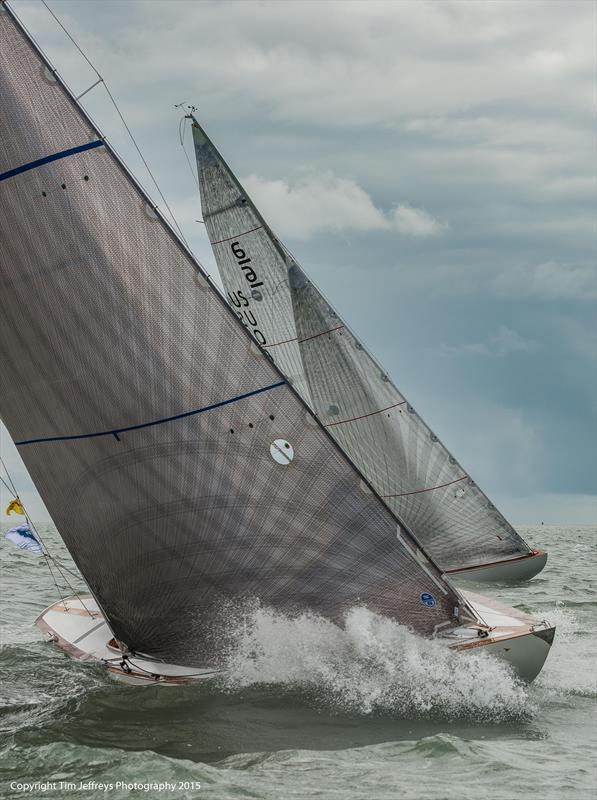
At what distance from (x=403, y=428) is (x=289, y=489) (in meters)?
9.43

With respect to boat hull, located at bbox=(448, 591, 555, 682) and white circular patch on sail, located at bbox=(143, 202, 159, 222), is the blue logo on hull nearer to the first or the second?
boat hull, located at bbox=(448, 591, 555, 682)

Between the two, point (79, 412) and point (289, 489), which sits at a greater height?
point (79, 412)

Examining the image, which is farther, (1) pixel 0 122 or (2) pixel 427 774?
(1) pixel 0 122

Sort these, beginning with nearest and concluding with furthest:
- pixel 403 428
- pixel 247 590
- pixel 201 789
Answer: pixel 201 789
pixel 247 590
pixel 403 428

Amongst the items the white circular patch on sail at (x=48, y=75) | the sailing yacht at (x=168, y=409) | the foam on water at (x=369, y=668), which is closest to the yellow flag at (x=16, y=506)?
the sailing yacht at (x=168, y=409)

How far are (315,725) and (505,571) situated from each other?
11670 millimetres

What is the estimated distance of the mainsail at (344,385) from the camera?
18.0 metres

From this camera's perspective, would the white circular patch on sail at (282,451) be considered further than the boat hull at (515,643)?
Yes

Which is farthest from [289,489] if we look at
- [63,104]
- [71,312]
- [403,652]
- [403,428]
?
[403,428]

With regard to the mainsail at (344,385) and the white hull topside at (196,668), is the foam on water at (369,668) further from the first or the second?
the mainsail at (344,385)

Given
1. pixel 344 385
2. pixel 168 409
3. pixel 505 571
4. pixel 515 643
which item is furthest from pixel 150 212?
pixel 505 571

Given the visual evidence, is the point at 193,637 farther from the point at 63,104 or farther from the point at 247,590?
the point at 63,104

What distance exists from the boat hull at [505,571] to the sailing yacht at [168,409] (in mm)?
9208

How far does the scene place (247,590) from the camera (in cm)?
1017
